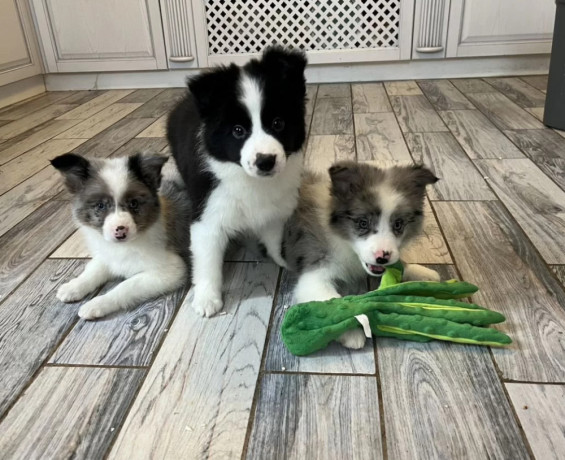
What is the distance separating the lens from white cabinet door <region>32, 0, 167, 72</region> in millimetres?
5059

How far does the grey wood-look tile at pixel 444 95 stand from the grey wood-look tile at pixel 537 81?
0.70 metres

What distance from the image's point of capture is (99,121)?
164 inches

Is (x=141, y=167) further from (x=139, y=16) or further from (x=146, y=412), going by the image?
(x=139, y=16)

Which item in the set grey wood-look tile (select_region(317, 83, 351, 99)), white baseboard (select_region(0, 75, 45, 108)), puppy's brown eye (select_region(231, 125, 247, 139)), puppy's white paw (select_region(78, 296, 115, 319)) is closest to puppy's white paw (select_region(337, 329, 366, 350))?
puppy's brown eye (select_region(231, 125, 247, 139))

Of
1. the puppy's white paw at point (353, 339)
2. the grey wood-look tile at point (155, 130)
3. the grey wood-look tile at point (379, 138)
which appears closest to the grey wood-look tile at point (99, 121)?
the grey wood-look tile at point (155, 130)

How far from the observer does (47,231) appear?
7.75 ft

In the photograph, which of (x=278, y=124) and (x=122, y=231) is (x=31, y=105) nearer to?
(x=122, y=231)

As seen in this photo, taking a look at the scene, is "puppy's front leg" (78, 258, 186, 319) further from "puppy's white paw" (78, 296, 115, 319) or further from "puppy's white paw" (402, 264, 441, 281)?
"puppy's white paw" (402, 264, 441, 281)

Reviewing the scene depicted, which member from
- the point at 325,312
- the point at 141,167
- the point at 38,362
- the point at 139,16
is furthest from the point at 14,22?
the point at 325,312

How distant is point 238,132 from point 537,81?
4.30 meters

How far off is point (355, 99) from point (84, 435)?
12.6 ft

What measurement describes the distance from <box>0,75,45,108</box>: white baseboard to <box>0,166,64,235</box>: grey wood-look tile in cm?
218

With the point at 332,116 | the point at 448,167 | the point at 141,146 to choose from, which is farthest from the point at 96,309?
the point at 332,116

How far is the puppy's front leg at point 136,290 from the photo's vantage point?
1.74 m
